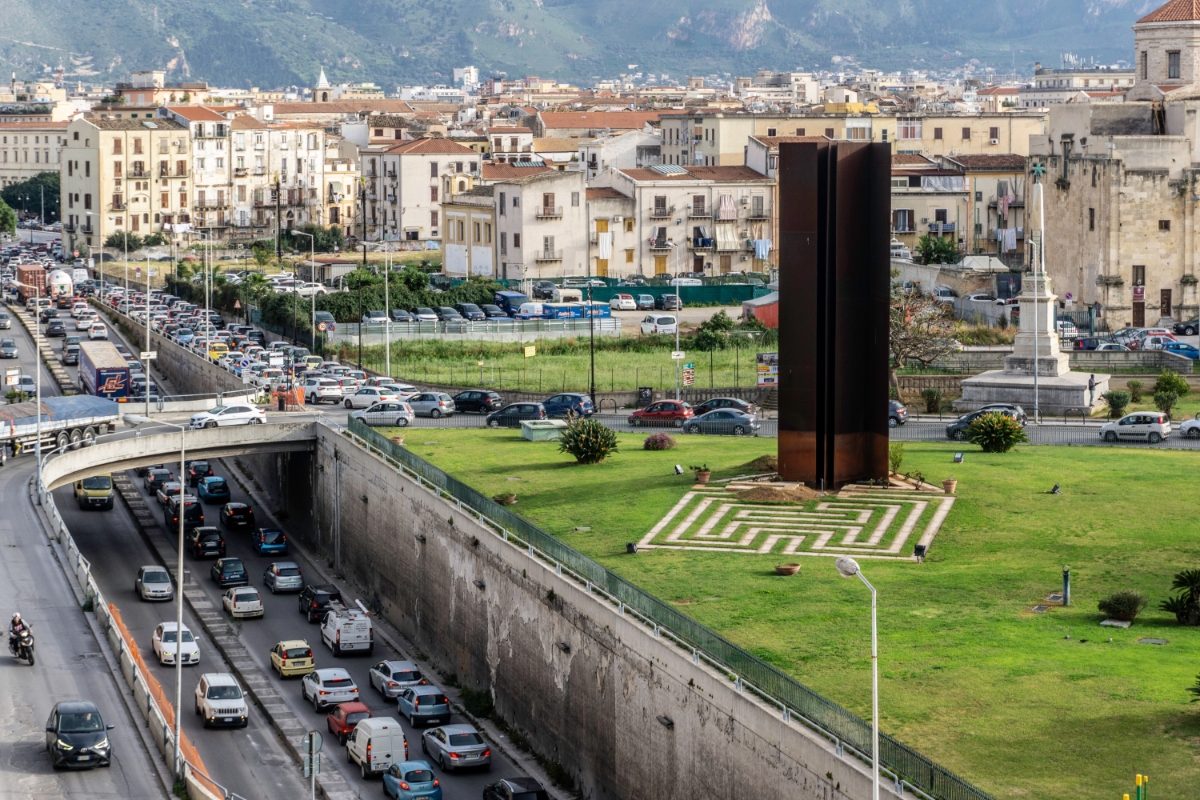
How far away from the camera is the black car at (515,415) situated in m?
75.2

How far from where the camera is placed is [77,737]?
133 feet

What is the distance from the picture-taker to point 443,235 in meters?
136

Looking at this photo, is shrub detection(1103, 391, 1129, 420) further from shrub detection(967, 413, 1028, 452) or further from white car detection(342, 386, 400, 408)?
white car detection(342, 386, 400, 408)

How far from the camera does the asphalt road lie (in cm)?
3978

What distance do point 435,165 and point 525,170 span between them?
641 inches

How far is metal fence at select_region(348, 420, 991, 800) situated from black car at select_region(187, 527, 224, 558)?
49.8 feet

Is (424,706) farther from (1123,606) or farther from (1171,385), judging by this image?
(1171,385)

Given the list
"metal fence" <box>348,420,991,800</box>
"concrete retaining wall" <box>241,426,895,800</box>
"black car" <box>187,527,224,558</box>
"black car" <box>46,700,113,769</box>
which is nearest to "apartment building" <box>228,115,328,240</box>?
"black car" <box>187,527,224,558</box>

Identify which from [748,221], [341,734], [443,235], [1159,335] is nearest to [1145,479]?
[341,734]

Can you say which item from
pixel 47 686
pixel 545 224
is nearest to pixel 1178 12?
pixel 545 224

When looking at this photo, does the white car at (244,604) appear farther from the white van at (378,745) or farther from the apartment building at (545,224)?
the apartment building at (545,224)

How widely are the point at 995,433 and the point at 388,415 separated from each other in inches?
885

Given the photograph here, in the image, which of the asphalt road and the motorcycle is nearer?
the asphalt road

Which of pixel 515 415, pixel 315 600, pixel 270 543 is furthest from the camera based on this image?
pixel 515 415
